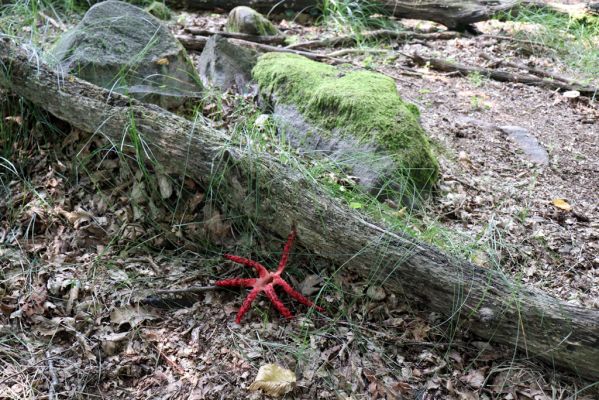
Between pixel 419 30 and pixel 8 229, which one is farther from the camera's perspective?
pixel 419 30

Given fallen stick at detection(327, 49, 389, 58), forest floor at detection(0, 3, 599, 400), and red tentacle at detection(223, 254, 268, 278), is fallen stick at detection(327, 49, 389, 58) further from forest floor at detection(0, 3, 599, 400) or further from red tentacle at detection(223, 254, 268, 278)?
red tentacle at detection(223, 254, 268, 278)

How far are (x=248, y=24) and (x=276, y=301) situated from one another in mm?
3764

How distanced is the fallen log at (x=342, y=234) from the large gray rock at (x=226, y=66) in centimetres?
141

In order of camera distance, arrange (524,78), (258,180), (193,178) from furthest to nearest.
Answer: (524,78), (193,178), (258,180)

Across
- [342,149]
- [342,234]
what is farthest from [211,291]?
[342,149]

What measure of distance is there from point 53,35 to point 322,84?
2.65 m

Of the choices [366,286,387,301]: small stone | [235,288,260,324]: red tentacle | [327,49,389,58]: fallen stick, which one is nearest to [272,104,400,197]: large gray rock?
[366,286,387,301]: small stone

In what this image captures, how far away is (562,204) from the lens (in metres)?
3.64

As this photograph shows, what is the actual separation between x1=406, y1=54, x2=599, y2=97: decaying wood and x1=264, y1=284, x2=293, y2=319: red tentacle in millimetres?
3620

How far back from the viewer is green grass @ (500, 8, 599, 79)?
5.60 m

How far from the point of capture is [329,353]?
2.70 meters

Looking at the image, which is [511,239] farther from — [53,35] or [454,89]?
[53,35]

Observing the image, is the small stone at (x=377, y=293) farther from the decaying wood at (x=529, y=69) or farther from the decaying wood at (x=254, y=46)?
the decaying wood at (x=529, y=69)

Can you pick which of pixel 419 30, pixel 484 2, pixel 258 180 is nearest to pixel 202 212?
pixel 258 180
